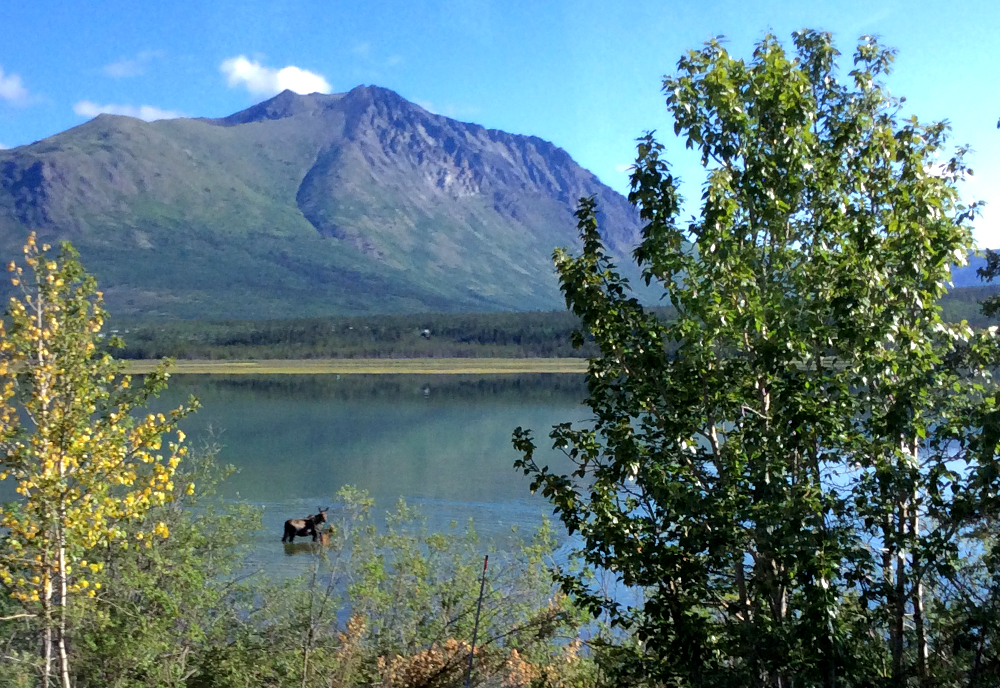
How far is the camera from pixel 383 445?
45.8 m

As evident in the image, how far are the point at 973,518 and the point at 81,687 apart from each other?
7.45 meters

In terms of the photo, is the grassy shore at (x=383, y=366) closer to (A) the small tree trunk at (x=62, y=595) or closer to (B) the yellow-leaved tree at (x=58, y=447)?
(B) the yellow-leaved tree at (x=58, y=447)

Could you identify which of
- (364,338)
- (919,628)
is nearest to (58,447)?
(919,628)

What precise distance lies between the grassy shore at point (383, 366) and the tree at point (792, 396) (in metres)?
96.1

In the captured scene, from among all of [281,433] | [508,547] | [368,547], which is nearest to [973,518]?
[368,547]

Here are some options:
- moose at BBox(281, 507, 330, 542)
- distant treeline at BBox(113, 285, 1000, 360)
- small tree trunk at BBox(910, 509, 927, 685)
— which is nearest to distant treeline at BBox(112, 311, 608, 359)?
distant treeline at BBox(113, 285, 1000, 360)

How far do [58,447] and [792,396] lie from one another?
16.6 ft

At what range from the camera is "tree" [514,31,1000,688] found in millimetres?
6102

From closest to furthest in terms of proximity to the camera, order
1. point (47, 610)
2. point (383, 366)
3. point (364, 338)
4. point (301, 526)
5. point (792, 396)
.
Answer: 1. point (792, 396)
2. point (47, 610)
3. point (301, 526)
4. point (383, 366)
5. point (364, 338)

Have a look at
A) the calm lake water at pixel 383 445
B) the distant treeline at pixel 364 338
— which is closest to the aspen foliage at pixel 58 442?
the calm lake water at pixel 383 445

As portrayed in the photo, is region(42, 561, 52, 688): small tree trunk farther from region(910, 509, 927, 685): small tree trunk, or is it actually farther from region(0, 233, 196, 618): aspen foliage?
region(910, 509, 927, 685): small tree trunk

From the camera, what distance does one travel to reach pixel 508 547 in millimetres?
24531

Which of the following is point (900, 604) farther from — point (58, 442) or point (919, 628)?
point (58, 442)

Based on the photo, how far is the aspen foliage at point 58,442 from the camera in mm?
7145
